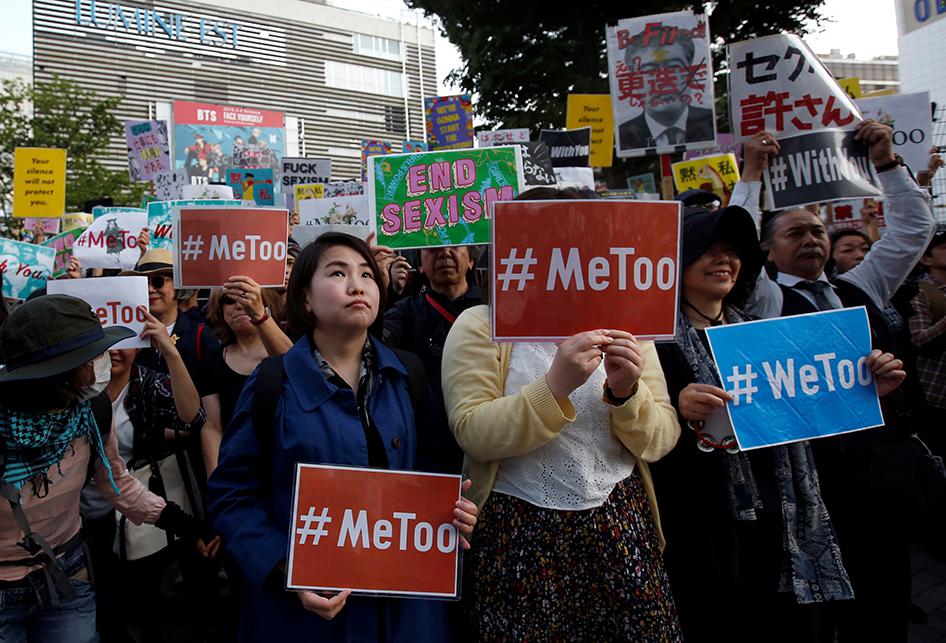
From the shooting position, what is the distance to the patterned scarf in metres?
2.22

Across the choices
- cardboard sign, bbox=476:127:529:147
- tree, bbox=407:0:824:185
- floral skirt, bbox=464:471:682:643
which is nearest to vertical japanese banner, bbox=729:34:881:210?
floral skirt, bbox=464:471:682:643

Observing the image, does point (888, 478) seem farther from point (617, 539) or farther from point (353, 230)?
point (353, 230)

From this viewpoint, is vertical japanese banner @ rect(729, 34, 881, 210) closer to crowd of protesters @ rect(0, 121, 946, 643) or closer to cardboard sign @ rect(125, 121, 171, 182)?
crowd of protesters @ rect(0, 121, 946, 643)

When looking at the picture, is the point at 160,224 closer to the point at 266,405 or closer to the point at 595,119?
the point at 266,405

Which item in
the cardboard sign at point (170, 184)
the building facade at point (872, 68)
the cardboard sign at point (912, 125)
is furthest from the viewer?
the building facade at point (872, 68)

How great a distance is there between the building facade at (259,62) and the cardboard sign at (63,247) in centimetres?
3465

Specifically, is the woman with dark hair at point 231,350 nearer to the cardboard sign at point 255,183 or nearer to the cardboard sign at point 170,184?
the cardboard sign at point 170,184

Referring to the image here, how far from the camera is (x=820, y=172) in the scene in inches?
119

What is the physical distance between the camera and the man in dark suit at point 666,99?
5.25 meters

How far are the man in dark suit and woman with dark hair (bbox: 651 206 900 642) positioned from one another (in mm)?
3172

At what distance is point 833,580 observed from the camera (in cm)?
223

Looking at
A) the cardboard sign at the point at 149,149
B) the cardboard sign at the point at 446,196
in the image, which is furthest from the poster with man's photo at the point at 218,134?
the cardboard sign at the point at 446,196

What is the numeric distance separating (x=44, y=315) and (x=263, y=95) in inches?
1933

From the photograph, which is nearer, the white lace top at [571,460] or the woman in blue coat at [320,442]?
the woman in blue coat at [320,442]
